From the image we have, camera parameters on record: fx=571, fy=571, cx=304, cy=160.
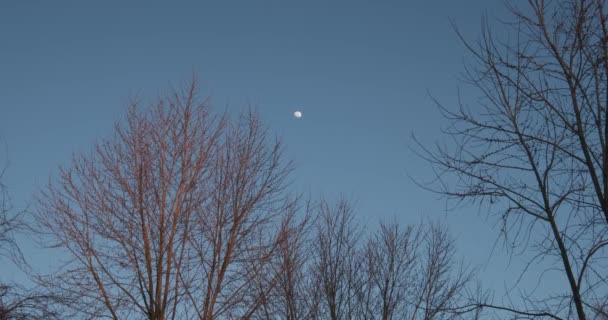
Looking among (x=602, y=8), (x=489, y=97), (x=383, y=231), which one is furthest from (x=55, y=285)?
(x=383, y=231)

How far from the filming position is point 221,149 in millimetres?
8164

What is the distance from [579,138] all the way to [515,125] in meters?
0.57

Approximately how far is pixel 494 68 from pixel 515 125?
52 cm

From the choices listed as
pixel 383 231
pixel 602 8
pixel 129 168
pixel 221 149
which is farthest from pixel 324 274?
pixel 602 8

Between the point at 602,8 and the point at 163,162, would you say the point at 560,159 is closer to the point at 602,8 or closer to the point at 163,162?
the point at 602,8

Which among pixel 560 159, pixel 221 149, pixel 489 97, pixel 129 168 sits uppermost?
pixel 221 149

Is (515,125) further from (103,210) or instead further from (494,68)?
(103,210)

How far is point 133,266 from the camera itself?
6781 mm

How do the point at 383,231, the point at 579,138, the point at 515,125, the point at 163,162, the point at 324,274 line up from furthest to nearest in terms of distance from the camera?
the point at 383,231 < the point at 324,274 < the point at 163,162 < the point at 515,125 < the point at 579,138

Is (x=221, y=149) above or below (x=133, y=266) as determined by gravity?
above

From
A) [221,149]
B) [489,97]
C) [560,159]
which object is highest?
[221,149]

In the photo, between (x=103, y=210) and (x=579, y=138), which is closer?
(x=579, y=138)

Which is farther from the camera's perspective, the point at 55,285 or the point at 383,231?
the point at 383,231

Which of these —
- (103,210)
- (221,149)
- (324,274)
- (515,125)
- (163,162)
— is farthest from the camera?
(324,274)
